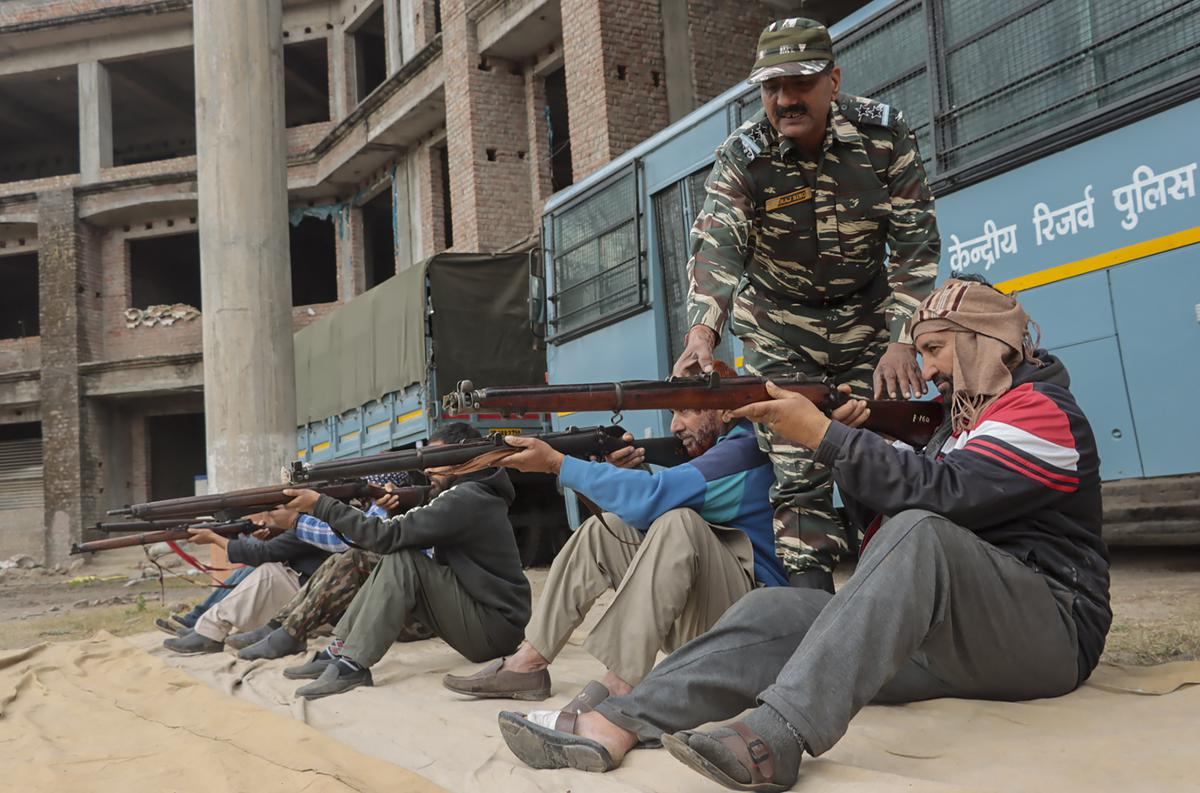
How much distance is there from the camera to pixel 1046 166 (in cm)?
500

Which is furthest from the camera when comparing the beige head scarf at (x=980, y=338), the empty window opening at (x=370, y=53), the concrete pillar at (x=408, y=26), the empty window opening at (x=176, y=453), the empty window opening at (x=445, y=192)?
the empty window opening at (x=176, y=453)

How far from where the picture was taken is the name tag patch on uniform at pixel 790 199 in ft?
10.9

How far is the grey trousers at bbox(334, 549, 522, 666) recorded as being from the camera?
4.03m

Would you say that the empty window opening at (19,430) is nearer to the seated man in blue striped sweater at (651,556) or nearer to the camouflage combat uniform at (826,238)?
the seated man in blue striped sweater at (651,556)

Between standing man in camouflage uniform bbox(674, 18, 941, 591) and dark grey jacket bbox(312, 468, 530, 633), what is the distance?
4.39 feet

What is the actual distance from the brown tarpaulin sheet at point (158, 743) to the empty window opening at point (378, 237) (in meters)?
16.4

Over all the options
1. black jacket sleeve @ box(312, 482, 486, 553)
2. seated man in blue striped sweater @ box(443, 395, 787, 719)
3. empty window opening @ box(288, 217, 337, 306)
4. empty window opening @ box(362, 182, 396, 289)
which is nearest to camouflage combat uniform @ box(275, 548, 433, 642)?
black jacket sleeve @ box(312, 482, 486, 553)

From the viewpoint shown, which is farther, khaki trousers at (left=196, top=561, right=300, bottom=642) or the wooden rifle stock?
the wooden rifle stock

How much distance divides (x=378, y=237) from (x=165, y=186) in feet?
15.5

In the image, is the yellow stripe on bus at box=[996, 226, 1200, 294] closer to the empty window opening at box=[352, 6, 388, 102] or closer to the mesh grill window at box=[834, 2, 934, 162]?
the mesh grill window at box=[834, 2, 934, 162]

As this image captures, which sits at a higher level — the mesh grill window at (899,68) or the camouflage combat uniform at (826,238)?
the mesh grill window at (899,68)

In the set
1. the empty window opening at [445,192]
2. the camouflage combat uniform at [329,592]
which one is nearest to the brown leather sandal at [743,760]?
the camouflage combat uniform at [329,592]

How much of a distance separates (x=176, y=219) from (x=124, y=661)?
18.1m

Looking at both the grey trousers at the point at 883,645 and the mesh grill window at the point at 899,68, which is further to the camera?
the mesh grill window at the point at 899,68
